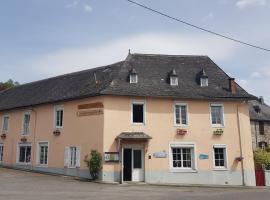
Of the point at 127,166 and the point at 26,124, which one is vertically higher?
the point at 26,124

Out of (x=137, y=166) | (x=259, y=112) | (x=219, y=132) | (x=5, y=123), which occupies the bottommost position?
(x=137, y=166)

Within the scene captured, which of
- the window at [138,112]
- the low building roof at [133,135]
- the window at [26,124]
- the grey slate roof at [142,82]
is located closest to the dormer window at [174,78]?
the grey slate roof at [142,82]

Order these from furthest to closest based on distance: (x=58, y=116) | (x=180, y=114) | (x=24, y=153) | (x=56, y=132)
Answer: (x=24, y=153)
(x=58, y=116)
(x=56, y=132)
(x=180, y=114)

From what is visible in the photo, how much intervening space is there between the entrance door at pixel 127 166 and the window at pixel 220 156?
6063mm

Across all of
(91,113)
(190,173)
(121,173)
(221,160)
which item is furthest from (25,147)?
(221,160)

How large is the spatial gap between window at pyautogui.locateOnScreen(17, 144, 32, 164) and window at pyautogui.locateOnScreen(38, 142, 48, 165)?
1.21 metres

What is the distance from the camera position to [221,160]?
2336 cm

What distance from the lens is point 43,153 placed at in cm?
2544

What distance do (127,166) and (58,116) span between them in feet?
22.6

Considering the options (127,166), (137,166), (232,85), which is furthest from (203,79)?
(127,166)

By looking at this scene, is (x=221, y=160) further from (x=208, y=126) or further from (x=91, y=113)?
(x=91, y=113)

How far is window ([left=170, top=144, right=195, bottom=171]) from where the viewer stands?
74.6 ft

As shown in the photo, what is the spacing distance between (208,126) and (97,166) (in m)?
8.38

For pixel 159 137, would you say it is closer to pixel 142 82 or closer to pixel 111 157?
pixel 111 157
